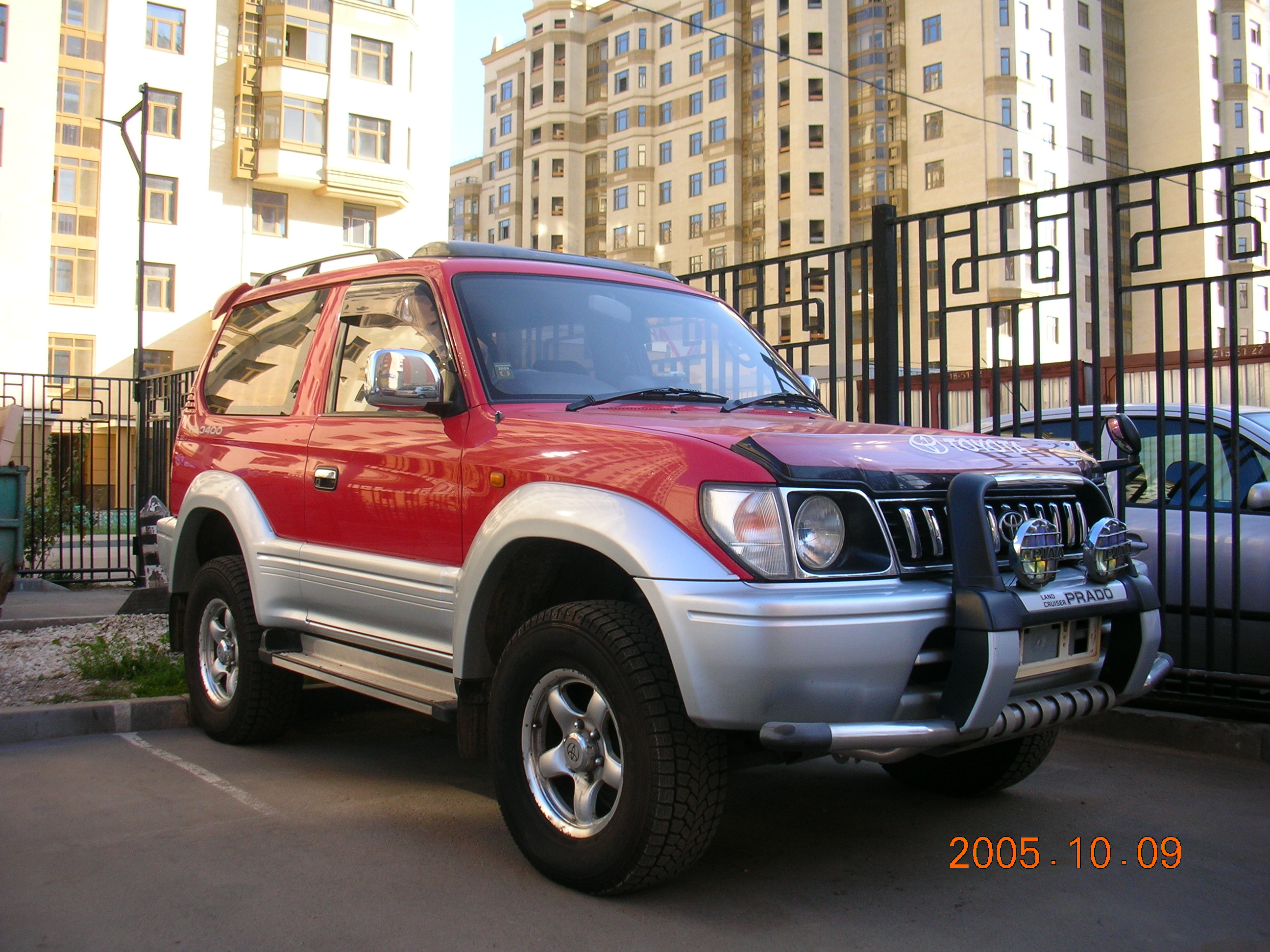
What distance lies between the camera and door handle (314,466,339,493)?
4.50m

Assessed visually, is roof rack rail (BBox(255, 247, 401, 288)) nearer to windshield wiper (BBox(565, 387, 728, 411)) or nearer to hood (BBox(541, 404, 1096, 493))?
windshield wiper (BBox(565, 387, 728, 411))

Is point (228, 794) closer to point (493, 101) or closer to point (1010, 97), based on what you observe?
point (1010, 97)

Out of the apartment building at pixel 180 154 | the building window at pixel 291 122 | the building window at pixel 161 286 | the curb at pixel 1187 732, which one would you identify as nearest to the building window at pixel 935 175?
the apartment building at pixel 180 154

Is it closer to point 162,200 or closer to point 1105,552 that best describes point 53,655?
point 1105,552

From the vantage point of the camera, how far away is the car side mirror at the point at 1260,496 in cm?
485

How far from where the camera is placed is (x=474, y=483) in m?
3.81

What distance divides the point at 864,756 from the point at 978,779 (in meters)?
Answer: 1.65

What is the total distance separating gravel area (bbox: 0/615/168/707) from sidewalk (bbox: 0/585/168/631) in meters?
0.20

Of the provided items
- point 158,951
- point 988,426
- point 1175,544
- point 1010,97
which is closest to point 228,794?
point 158,951

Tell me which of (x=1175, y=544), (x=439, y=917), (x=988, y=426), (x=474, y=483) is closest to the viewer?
(x=439, y=917)

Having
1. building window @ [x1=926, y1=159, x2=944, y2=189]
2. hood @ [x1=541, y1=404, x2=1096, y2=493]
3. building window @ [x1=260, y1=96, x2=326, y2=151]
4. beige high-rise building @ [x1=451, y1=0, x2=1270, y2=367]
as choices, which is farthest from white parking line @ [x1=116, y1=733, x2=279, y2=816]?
building window @ [x1=926, y1=159, x2=944, y2=189]

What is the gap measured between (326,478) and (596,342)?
1275 millimetres

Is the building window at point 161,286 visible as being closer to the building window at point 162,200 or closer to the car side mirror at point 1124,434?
the building window at point 162,200

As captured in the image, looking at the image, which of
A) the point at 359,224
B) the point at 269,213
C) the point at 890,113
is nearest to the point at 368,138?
the point at 359,224
